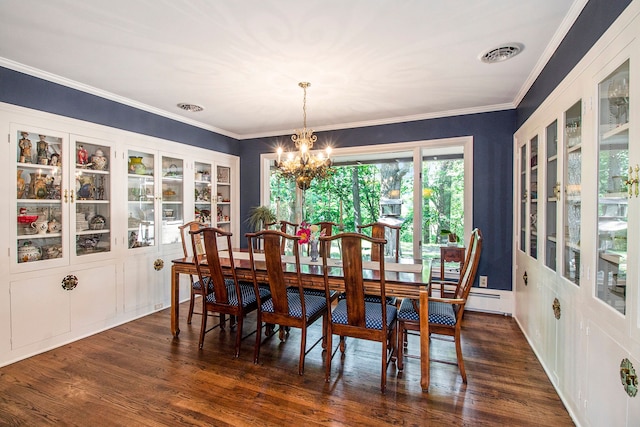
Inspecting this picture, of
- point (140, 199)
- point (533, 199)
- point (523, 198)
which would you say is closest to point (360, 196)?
point (523, 198)

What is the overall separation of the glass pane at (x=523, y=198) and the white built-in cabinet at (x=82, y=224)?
4.22 meters

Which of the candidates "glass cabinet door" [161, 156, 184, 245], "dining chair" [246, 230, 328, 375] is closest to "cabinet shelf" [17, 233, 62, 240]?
"glass cabinet door" [161, 156, 184, 245]

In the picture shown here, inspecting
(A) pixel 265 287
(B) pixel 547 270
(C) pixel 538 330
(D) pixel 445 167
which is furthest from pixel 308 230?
(D) pixel 445 167

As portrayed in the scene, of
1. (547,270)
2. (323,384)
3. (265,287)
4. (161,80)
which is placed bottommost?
(323,384)

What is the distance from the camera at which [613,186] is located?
1.58 metres

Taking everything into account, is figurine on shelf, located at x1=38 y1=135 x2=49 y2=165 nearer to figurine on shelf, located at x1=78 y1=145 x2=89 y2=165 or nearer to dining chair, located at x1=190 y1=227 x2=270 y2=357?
figurine on shelf, located at x1=78 y1=145 x2=89 y2=165

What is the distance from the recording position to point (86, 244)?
3375mm

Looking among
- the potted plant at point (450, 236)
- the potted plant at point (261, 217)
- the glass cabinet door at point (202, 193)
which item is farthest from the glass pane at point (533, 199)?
the glass cabinet door at point (202, 193)

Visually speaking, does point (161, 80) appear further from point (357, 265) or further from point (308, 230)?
point (357, 265)

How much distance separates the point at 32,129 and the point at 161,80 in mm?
1210

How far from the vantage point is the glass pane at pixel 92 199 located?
328 cm

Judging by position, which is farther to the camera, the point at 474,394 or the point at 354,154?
the point at 354,154

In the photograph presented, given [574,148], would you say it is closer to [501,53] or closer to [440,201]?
[501,53]

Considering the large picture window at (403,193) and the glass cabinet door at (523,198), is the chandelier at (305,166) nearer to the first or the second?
the large picture window at (403,193)
